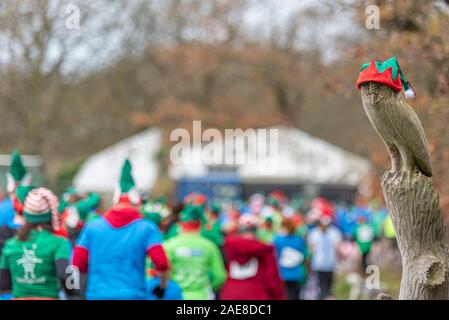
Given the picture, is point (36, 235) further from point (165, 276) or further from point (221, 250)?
point (221, 250)


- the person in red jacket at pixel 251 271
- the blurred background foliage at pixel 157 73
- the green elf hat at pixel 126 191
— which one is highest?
the blurred background foliage at pixel 157 73

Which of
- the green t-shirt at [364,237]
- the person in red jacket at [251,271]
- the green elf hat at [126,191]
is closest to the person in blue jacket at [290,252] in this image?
the person in red jacket at [251,271]

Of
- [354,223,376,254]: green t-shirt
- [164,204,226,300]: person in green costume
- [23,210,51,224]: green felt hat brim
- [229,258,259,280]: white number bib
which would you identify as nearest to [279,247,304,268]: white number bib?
[229,258,259,280]: white number bib

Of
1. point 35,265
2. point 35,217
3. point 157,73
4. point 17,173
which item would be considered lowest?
point 35,265

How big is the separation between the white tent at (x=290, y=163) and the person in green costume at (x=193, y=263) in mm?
19906

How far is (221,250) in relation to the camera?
13.7m

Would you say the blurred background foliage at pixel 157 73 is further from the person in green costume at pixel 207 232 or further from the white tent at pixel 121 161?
the person in green costume at pixel 207 232

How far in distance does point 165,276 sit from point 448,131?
214 inches

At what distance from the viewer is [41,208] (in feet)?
25.3

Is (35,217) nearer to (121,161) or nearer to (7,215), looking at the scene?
(7,215)

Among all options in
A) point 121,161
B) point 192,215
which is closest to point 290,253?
point 192,215

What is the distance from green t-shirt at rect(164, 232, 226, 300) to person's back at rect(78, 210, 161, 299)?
217 centimetres

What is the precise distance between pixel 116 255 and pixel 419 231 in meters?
3.12

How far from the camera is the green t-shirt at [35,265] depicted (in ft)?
24.5
